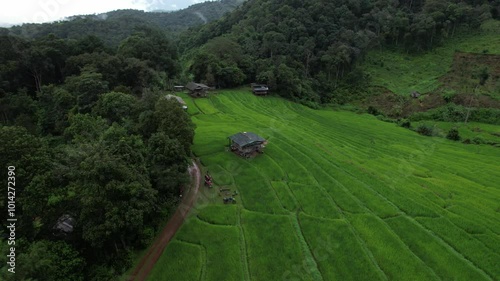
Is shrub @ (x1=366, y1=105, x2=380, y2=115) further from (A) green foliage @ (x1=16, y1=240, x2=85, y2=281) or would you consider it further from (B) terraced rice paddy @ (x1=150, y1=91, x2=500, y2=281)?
(A) green foliage @ (x1=16, y1=240, x2=85, y2=281)

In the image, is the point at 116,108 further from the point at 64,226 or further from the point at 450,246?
the point at 450,246

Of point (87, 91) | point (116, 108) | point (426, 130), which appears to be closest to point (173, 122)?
point (116, 108)

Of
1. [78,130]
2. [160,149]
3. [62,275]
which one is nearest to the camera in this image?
[62,275]

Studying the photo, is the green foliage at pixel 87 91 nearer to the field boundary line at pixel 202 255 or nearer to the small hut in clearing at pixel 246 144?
the small hut in clearing at pixel 246 144

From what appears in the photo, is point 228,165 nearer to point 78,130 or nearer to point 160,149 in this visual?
point 160,149

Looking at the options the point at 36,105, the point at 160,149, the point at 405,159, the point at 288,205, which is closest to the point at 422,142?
the point at 405,159

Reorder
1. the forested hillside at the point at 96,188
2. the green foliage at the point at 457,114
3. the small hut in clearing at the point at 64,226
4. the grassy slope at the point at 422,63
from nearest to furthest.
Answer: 1. the forested hillside at the point at 96,188
2. the small hut in clearing at the point at 64,226
3. the green foliage at the point at 457,114
4. the grassy slope at the point at 422,63

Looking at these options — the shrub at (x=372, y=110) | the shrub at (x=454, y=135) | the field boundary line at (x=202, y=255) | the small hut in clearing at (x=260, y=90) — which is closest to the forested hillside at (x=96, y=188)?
the field boundary line at (x=202, y=255)
